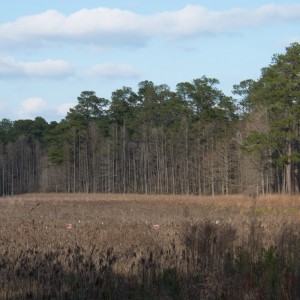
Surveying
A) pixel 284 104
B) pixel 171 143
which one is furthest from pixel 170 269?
pixel 171 143

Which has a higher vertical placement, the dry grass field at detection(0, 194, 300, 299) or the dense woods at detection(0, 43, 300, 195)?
the dense woods at detection(0, 43, 300, 195)

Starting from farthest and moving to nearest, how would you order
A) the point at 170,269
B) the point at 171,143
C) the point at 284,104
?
the point at 171,143 < the point at 284,104 < the point at 170,269

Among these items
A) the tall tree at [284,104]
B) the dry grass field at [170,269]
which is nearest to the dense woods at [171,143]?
the tall tree at [284,104]

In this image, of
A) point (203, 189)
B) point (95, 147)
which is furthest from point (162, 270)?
point (95, 147)

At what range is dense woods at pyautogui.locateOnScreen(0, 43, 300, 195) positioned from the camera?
51094 mm

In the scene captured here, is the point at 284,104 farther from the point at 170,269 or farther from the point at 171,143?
the point at 170,269

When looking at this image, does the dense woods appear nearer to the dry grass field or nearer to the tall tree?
the tall tree

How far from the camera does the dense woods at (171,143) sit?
51.1 meters

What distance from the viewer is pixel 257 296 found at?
6.31 metres

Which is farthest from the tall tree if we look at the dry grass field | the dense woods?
the dry grass field

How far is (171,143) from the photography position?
83.4m

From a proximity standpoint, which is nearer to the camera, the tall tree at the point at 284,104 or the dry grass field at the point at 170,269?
Result: the dry grass field at the point at 170,269

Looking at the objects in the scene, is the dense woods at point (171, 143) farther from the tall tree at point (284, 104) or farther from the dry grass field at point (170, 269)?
the dry grass field at point (170, 269)

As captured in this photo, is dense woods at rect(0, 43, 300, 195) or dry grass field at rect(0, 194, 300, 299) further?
dense woods at rect(0, 43, 300, 195)
